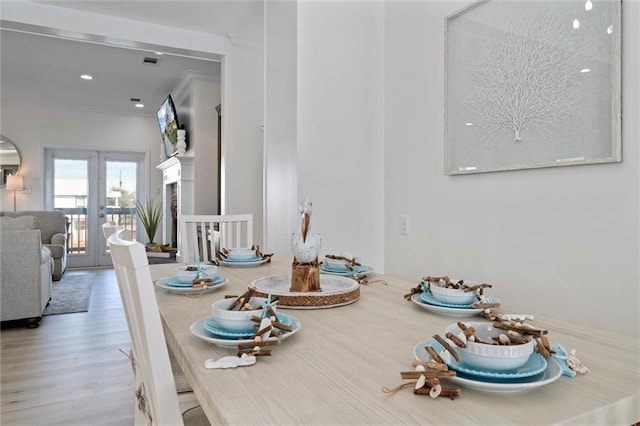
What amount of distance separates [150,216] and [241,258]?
5373 mm

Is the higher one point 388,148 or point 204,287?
point 388,148

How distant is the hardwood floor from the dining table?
1497 millimetres

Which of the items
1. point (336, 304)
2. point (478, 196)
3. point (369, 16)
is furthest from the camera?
point (369, 16)

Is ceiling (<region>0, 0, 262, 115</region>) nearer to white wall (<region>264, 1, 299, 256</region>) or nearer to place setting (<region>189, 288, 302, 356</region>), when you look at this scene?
white wall (<region>264, 1, 299, 256</region>)

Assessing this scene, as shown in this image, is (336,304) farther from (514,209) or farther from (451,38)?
(451,38)

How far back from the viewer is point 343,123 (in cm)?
249

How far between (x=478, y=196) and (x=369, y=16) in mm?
1383

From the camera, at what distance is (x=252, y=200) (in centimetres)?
404

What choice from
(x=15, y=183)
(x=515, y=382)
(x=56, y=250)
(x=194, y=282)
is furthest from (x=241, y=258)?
(x=15, y=183)

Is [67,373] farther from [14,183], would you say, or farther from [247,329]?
[14,183]

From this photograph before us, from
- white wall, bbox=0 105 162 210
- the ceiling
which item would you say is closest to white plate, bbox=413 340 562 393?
the ceiling

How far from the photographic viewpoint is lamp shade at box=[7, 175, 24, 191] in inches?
247

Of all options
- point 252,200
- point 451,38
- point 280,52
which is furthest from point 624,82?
point 252,200

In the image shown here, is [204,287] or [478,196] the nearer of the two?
[204,287]
